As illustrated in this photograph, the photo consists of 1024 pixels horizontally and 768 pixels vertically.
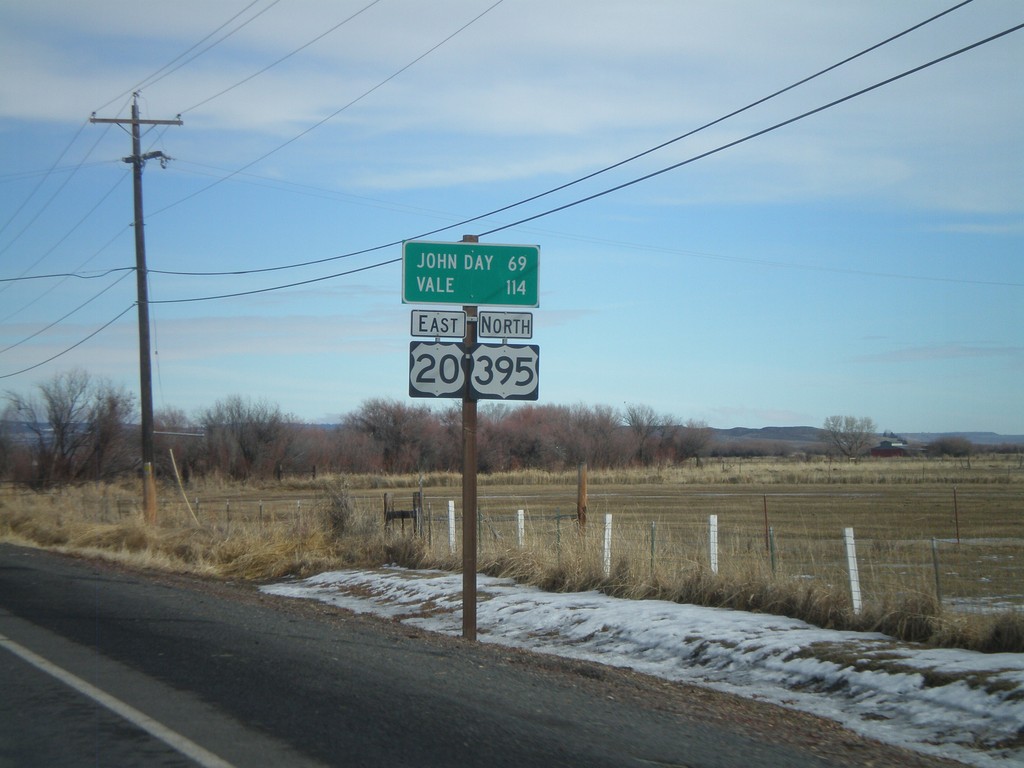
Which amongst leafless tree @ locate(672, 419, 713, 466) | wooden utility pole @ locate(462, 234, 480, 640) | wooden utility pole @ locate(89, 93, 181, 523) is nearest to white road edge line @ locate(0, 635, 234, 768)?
wooden utility pole @ locate(462, 234, 480, 640)

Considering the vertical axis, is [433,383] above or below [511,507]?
above

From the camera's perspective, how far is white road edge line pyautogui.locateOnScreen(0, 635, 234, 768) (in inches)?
240

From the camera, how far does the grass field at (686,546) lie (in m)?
11.6

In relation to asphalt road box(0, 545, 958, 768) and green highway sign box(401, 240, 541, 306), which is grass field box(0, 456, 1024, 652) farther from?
green highway sign box(401, 240, 541, 306)

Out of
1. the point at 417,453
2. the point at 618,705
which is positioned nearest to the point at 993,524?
the point at 618,705

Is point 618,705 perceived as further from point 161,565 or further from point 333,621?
point 161,565

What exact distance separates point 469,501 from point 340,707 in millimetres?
4852

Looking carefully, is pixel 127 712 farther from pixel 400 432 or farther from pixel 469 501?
pixel 400 432

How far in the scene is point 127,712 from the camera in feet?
23.6

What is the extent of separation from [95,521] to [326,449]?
4938 centimetres

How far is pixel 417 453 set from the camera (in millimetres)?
81438

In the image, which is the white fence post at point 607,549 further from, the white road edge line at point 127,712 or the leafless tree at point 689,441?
the leafless tree at point 689,441

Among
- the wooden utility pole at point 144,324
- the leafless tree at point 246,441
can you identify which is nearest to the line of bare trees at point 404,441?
the leafless tree at point 246,441

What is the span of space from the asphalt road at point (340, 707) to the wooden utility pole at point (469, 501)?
525mm
